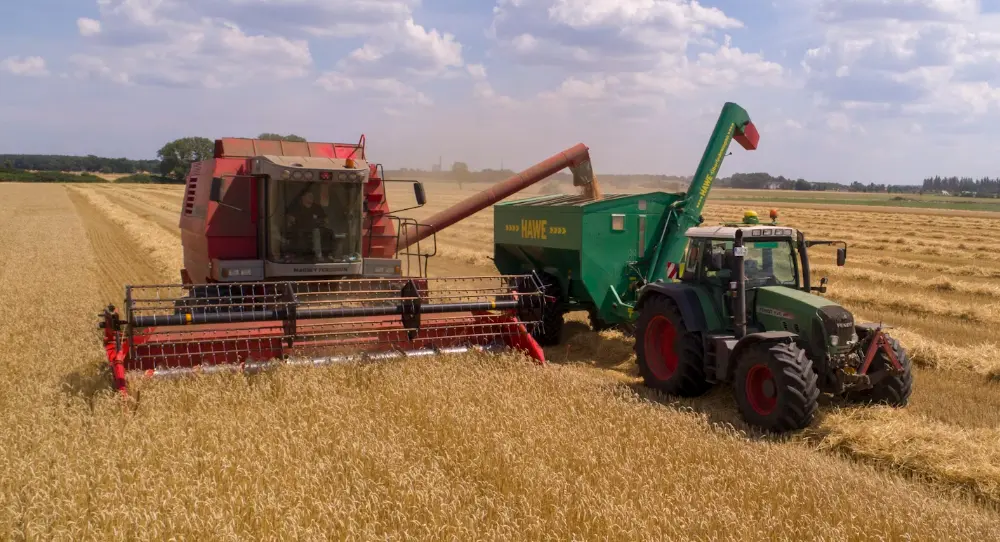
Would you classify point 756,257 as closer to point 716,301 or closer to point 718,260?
point 718,260

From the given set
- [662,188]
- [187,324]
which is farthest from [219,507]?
[662,188]

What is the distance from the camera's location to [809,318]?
6188 millimetres

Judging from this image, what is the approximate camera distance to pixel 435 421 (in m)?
5.53

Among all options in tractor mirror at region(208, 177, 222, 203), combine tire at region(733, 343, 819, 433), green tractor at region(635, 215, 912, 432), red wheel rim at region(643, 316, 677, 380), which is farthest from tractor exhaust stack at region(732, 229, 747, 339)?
tractor mirror at region(208, 177, 222, 203)

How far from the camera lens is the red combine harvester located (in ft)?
22.1

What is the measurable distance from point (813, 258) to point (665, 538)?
15.3 m

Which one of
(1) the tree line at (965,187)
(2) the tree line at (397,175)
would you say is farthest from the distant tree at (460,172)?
(1) the tree line at (965,187)

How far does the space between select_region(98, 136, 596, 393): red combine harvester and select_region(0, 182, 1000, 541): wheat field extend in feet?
1.49

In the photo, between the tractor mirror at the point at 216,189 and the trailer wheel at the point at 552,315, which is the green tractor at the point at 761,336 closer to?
the trailer wheel at the point at 552,315

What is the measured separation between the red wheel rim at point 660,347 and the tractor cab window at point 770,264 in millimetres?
922

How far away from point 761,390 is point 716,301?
109cm

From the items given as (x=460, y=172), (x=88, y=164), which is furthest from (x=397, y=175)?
(x=88, y=164)

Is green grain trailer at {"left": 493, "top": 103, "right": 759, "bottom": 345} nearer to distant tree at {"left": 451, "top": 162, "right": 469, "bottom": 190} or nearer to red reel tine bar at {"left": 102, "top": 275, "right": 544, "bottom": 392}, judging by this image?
red reel tine bar at {"left": 102, "top": 275, "right": 544, "bottom": 392}

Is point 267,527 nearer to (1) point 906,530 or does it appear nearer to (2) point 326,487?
(2) point 326,487
